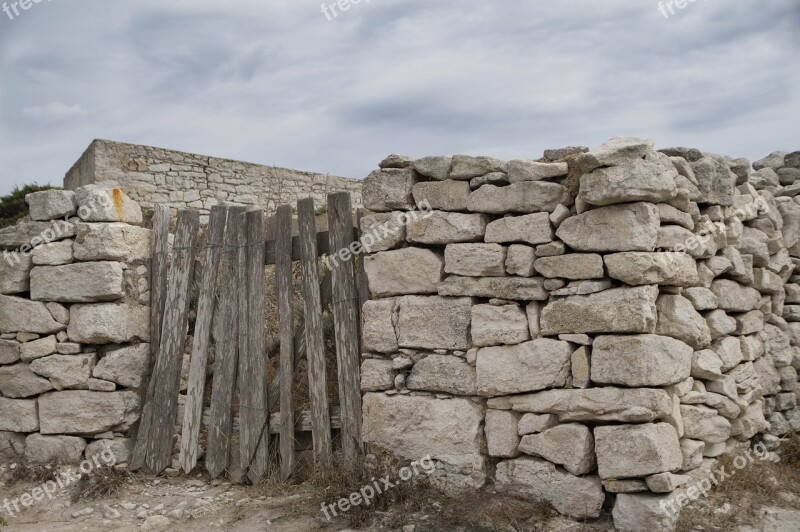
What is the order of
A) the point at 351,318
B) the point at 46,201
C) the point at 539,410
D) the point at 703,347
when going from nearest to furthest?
the point at 539,410 < the point at 703,347 < the point at 351,318 < the point at 46,201

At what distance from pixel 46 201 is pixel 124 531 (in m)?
2.81

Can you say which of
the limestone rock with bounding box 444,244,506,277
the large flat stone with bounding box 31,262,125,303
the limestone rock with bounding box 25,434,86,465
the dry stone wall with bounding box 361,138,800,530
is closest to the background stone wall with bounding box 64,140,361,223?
the large flat stone with bounding box 31,262,125,303

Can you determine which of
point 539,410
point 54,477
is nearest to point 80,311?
point 54,477

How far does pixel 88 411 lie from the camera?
5559mm

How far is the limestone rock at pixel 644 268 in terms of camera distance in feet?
13.0

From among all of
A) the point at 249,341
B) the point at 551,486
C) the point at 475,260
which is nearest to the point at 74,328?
the point at 249,341

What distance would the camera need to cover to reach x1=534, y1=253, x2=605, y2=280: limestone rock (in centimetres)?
408

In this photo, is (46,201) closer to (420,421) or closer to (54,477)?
(54,477)

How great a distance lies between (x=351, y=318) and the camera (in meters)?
5.05

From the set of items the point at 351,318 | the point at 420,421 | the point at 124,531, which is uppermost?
the point at 351,318

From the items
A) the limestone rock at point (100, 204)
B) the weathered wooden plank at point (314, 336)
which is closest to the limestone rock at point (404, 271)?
the weathered wooden plank at point (314, 336)

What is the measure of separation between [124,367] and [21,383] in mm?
925

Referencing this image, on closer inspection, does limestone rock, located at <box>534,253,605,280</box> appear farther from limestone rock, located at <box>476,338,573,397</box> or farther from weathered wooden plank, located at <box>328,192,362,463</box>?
weathered wooden plank, located at <box>328,192,362,463</box>

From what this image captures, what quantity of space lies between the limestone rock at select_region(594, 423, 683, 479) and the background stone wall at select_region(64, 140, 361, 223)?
728 centimetres
